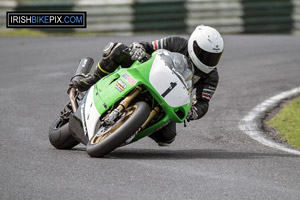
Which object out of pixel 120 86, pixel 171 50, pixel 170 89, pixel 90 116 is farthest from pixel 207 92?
pixel 90 116

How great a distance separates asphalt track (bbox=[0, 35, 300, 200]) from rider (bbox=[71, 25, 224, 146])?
37 cm

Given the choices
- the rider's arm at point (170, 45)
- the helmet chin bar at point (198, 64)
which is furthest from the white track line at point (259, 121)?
the rider's arm at point (170, 45)

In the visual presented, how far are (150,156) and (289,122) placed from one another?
119 inches

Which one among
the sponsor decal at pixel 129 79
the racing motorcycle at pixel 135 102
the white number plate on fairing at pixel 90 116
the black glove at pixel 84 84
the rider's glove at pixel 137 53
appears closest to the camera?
the racing motorcycle at pixel 135 102

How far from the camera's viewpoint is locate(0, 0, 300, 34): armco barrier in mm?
16891

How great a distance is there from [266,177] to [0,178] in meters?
2.09

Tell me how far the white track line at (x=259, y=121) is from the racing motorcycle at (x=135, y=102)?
1.54m

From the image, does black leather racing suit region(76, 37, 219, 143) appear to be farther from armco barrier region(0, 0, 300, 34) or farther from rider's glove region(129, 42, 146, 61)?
armco barrier region(0, 0, 300, 34)

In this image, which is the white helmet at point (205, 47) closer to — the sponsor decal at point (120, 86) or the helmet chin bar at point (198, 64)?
the helmet chin bar at point (198, 64)

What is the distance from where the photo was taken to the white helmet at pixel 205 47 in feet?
22.3

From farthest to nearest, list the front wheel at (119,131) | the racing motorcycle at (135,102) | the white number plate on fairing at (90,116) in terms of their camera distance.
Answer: the white number plate on fairing at (90,116) → the racing motorcycle at (135,102) → the front wheel at (119,131)

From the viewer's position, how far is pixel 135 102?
6.32 metres

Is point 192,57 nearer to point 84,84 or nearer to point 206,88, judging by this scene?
point 206,88

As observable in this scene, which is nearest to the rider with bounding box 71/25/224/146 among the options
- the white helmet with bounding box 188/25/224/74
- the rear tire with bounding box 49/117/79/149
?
the white helmet with bounding box 188/25/224/74
